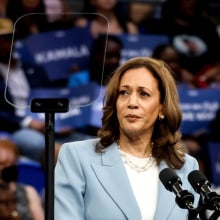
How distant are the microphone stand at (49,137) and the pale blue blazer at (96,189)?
0.21 meters

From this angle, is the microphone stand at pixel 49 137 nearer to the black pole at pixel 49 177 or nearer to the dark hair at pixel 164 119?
the black pole at pixel 49 177

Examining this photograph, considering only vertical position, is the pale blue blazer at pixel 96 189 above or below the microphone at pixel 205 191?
below

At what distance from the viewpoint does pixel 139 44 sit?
448 centimetres

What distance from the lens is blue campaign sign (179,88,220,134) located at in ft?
14.9

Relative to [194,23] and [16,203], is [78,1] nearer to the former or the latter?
[194,23]

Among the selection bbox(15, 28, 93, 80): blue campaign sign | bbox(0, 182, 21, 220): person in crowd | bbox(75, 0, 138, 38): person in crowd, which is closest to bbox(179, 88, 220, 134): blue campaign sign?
bbox(75, 0, 138, 38): person in crowd

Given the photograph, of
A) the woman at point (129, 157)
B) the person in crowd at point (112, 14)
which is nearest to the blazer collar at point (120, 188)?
the woman at point (129, 157)

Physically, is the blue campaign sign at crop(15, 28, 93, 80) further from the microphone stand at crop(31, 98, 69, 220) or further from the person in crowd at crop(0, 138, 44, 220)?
the microphone stand at crop(31, 98, 69, 220)

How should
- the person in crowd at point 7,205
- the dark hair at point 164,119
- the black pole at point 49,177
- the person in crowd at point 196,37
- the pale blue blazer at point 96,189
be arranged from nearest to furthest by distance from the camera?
the black pole at point 49,177 → the pale blue blazer at point 96,189 → the dark hair at point 164,119 → the person in crowd at point 7,205 → the person in crowd at point 196,37

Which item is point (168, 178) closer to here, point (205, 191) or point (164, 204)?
point (205, 191)

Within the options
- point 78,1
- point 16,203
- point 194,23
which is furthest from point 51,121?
point 194,23

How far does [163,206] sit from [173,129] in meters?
0.28

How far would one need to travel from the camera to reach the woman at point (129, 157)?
6.54 ft

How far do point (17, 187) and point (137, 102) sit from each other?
6.92ft
